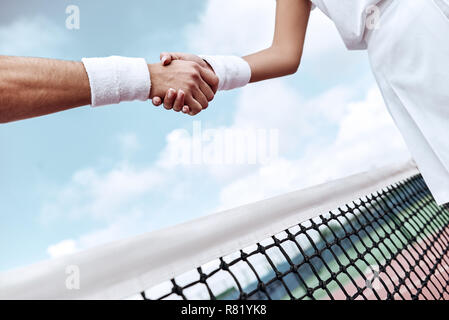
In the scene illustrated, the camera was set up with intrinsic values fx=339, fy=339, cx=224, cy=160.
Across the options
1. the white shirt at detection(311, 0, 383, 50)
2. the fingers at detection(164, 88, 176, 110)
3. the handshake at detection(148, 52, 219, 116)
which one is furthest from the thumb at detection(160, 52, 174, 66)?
the white shirt at detection(311, 0, 383, 50)

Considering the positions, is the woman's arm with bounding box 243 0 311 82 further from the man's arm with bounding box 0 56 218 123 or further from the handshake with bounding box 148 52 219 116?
the man's arm with bounding box 0 56 218 123

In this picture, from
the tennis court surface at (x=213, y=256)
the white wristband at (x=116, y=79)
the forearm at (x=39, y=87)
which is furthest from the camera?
the white wristband at (x=116, y=79)

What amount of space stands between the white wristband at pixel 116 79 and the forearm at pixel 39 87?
0.07ft

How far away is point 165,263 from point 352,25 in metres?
0.68

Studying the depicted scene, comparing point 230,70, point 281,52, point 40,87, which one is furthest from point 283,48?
point 40,87

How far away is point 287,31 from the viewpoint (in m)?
1.12

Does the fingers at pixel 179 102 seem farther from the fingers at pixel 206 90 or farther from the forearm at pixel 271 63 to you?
the forearm at pixel 271 63

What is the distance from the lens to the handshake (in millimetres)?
1011

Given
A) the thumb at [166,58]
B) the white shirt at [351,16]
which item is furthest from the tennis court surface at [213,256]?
the thumb at [166,58]

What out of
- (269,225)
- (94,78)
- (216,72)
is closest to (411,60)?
(269,225)

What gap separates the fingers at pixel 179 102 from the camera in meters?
1.03
